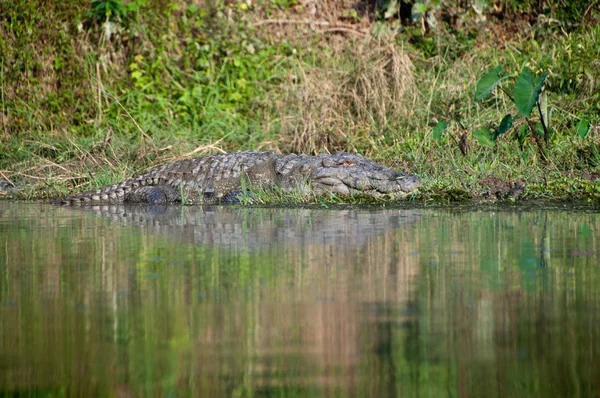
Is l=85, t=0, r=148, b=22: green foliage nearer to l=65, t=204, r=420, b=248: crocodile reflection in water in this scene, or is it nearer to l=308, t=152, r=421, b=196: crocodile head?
l=308, t=152, r=421, b=196: crocodile head

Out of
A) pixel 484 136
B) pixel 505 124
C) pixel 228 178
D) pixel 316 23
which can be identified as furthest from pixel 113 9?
pixel 505 124

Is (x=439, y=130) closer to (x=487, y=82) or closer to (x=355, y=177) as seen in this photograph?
(x=487, y=82)

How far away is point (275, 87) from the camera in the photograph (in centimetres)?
1166

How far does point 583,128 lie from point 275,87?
14.3 feet

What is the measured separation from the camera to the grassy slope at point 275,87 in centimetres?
946

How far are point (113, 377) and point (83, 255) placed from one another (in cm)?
246

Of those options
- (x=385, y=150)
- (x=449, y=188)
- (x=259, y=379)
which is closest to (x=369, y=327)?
(x=259, y=379)

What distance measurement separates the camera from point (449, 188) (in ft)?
25.3

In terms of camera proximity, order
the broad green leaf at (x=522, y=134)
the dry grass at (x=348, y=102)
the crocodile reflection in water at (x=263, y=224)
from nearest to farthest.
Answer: the crocodile reflection in water at (x=263, y=224), the broad green leaf at (x=522, y=134), the dry grass at (x=348, y=102)

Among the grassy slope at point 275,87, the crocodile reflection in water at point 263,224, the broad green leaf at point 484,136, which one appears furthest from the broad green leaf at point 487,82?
the crocodile reflection in water at point 263,224

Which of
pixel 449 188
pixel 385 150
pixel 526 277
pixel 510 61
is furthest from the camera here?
pixel 510 61

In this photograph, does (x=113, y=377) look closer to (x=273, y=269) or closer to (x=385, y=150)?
(x=273, y=269)

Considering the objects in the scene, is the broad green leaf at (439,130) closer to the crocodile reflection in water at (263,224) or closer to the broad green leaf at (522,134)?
the broad green leaf at (522,134)

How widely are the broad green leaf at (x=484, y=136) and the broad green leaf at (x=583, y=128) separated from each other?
0.81 meters
